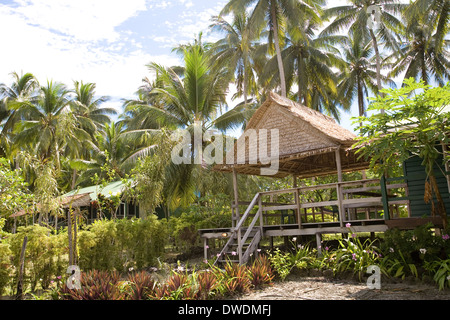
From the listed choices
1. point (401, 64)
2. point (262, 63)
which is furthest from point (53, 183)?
point (401, 64)

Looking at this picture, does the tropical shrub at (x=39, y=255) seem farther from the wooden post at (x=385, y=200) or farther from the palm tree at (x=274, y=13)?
the palm tree at (x=274, y=13)

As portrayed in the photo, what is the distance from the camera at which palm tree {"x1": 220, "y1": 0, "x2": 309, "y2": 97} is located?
20359mm

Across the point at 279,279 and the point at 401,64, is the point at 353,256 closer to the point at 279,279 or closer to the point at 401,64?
the point at 279,279

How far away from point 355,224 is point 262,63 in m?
19.7

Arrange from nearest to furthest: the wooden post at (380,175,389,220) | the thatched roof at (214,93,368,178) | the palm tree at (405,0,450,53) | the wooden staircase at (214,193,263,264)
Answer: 1. the wooden post at (380,175,389,220)
2. the wooden staircase at (214,193,263,264)
3. the thatched roof at (214,93,368,178)
4. the palm tree at (405,0,450,53)

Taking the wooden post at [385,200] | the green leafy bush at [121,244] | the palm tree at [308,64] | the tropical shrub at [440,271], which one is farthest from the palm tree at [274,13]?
the tropical shrub at [440,271]

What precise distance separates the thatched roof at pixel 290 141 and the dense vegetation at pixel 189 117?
3.98ft

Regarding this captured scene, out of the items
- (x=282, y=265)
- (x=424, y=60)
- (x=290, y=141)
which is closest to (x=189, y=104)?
(x=290, y=141)

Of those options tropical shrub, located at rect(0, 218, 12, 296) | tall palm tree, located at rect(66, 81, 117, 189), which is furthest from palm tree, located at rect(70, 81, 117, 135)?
tropical shrub, located at rect(0, 218, 12, 296)

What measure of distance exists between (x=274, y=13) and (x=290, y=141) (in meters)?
12.6

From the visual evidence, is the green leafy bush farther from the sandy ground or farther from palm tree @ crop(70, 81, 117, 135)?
palm tree @ crop(70, 81, 117, 135)

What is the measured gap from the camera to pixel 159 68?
2019cm

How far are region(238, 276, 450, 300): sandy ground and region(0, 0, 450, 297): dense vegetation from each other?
0.41m
